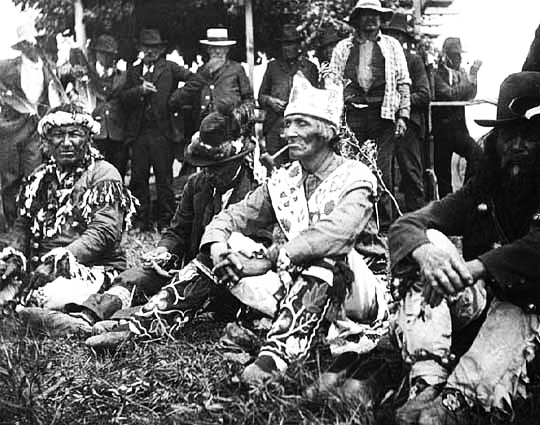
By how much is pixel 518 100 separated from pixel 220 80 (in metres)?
5.86

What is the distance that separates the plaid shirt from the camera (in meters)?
7.99

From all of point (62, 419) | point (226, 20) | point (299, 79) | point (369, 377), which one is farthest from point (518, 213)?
point (226, 20)

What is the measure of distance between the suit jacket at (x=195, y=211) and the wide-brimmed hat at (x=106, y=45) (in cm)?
484

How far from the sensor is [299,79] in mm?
4742

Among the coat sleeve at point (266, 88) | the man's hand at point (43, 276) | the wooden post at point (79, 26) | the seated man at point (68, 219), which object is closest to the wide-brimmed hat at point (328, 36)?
the coat sleeve at point (266, 88)

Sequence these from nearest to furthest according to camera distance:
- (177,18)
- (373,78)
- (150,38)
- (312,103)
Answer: (312,103)
(373,78)
(150,38)
(177,18)

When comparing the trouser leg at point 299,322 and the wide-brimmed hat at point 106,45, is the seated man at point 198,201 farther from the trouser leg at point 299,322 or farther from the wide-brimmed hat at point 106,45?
the wide-brimmed hat at point 106,45

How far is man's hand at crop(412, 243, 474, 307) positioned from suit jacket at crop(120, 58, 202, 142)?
650 centimetres

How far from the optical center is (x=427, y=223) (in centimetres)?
407

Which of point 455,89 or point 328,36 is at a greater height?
point 328,36

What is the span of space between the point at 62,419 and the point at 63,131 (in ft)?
Result: 7.83

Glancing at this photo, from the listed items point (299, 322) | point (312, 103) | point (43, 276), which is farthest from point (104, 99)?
point (299, 322)

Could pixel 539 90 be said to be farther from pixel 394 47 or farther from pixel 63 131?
pixel 394 47

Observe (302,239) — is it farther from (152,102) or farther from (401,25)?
(152,102)
